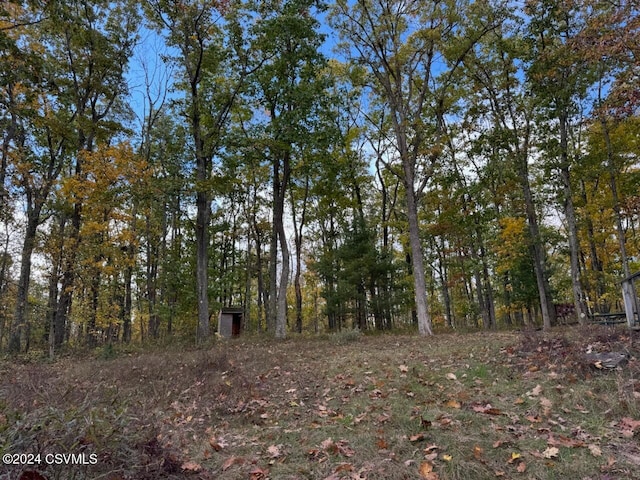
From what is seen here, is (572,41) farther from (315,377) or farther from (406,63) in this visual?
(315,377)

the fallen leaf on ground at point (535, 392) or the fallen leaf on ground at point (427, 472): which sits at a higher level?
the fallen leaf on ground at point (535, 392)

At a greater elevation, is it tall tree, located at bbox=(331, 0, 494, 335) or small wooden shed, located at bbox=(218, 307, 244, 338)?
tall tree, located at bbox=(331, 0, 494, 335)

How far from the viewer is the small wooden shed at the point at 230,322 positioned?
1811 centimetres

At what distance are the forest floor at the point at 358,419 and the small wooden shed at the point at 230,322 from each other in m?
9.97

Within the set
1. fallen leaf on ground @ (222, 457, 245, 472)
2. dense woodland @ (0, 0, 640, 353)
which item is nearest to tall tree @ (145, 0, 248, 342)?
dense woodland @ (0, 0, 640, 353)

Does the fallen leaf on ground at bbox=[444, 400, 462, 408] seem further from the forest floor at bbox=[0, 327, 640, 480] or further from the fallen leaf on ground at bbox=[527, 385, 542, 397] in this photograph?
the fallen leaf on ground at bbox=[527, 385, 542, 397]

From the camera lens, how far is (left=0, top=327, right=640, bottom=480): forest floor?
2.82 metres

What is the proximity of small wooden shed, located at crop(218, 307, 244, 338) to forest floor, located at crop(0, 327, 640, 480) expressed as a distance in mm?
9966

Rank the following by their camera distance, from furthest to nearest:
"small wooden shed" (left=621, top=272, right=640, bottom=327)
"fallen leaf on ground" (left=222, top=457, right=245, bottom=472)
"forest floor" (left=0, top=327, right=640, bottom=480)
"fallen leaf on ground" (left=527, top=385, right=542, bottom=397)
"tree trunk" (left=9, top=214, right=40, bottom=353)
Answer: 1. "tree trunk" (left=9, top=214, right=40, bottom=353)
2. "small wooden shed" (left=621, top=272, right=640, bottom=327)
3. "fallen leaf on ground" (left=527, top=385, right=542, bottom=397)
4. "fallen leaf on ground" (left=222, top=457, right=245, bottom=472)
5. "forest floor" (left=0, top=327, right=640, bottom=480)

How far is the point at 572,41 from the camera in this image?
29.2 ft

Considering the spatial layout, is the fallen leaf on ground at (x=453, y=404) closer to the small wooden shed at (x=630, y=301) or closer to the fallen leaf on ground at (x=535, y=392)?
the fallen leaf on ground at (x=535, y=392)

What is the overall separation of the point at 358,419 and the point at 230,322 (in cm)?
1459

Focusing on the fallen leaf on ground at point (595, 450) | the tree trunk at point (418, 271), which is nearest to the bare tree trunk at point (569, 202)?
the tree trunk at point (418, 271)

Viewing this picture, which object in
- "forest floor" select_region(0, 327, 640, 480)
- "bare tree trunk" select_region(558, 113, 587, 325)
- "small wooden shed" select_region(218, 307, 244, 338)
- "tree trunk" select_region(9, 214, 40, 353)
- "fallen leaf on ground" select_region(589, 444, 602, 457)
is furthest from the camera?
"small wooden shed" select_region(218, 307, 244, 338)
